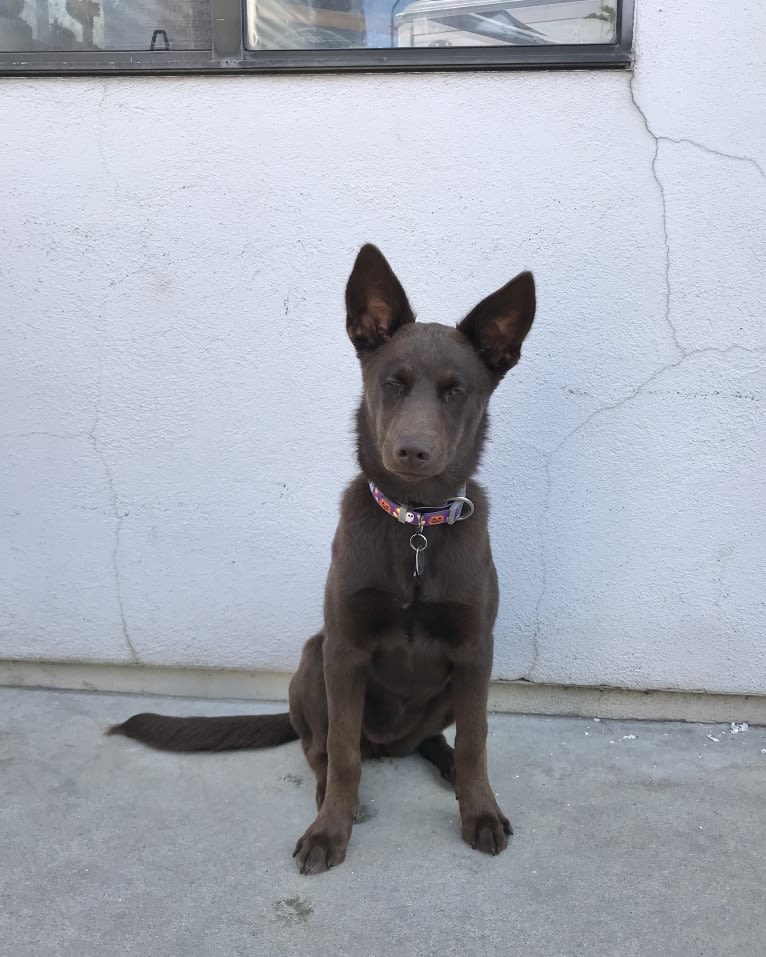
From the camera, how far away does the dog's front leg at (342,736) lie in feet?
6.73

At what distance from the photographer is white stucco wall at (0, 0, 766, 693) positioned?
257 centimetres

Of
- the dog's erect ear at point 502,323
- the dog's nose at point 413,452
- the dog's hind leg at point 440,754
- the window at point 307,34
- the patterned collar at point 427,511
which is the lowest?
the dog's hind leg at point 440,754

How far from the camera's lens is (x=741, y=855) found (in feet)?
6.67

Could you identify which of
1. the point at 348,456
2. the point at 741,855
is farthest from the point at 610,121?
the point at 741,855

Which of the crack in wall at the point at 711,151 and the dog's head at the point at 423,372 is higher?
the crack in wall at the point at 711,151

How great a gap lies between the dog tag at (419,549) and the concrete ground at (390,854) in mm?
696

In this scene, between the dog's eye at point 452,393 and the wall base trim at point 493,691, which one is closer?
the dog's eye at point 452,393


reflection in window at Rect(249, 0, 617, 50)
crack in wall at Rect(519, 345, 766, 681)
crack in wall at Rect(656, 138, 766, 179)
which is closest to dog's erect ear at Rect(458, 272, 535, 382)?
crack in wall at Rect(519, 345, 766, 681)

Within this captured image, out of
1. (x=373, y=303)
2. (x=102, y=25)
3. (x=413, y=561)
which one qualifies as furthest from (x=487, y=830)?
(x=102, y=25)

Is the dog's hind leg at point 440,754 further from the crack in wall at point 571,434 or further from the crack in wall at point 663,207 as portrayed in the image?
Result: the crack in wall at point 663,207

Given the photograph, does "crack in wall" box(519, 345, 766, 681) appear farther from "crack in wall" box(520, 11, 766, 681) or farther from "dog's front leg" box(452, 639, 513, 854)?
"dog's front leg" box(452, 639, 513, 854)

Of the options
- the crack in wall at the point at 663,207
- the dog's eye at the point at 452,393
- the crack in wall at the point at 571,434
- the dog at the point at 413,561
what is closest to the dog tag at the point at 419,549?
the dog at the point at 413,561

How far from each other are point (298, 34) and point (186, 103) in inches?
16.4

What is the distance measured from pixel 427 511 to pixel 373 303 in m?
0.55
